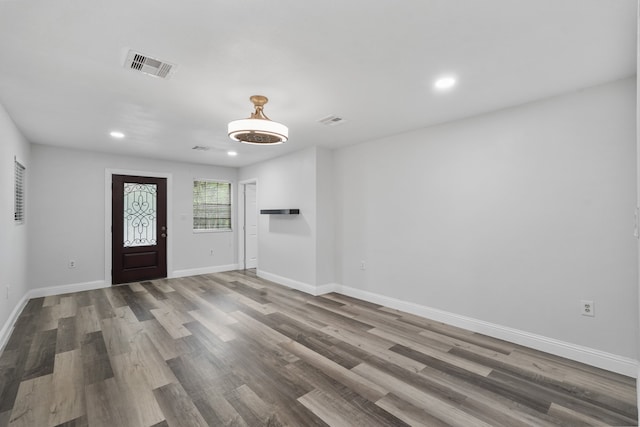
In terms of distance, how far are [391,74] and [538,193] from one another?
1.89m

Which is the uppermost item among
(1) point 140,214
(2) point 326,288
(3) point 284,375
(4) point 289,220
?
(1) point 140,214

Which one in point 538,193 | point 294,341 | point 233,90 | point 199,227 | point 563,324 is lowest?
point 294,341

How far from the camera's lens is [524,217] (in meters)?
2.99

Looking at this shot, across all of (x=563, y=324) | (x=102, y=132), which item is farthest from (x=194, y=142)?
(x=563, y=324)

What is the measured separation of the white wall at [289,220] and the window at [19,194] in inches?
141

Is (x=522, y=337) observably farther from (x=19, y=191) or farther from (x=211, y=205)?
(x=19, y=191)

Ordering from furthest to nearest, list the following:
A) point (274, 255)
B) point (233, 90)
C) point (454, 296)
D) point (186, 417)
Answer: point (274, 255)
point (454, 296)
point (233, 90)
point (186, 417)

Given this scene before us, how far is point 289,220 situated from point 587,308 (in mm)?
4112

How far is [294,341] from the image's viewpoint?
308 centimetres

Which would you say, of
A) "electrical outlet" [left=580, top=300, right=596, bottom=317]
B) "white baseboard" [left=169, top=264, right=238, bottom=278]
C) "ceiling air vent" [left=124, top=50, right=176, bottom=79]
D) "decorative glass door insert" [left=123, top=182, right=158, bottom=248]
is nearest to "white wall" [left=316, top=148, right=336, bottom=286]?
"ceiling air vent" [left=124, top=50, right=176, bottom=79]

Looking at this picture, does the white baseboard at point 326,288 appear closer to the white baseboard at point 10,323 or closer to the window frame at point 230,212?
the window frame at point 230,212

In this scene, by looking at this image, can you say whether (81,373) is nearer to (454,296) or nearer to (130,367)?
(130,367)

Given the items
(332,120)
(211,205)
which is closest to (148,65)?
(332,120)

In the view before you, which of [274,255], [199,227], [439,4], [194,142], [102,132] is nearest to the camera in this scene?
[439,4]
